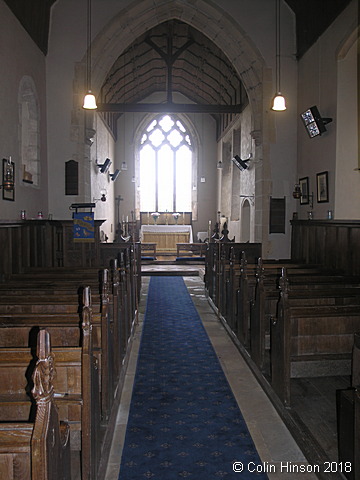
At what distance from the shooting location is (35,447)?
1.24 meters

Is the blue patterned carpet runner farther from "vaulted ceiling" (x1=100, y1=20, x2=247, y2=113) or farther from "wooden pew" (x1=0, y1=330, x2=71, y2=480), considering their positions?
"vaulted ceiling" (x1=100, y1=20, x2=247, y2=113)

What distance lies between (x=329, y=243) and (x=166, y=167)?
11896mm

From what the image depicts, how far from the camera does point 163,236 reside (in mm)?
16609

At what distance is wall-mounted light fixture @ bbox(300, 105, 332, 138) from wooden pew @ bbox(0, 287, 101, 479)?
20.1ft

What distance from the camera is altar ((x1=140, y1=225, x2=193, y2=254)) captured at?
16.6 m

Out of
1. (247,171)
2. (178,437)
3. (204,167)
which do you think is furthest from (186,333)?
(204,167)

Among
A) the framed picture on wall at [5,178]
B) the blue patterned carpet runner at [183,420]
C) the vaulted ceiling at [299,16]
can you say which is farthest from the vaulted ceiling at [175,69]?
the blue patterned carpet runner at [183,420]

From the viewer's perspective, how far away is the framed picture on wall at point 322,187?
7.25 metres

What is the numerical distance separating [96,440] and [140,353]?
2.25 metres

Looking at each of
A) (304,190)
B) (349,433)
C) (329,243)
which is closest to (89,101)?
(304,190)

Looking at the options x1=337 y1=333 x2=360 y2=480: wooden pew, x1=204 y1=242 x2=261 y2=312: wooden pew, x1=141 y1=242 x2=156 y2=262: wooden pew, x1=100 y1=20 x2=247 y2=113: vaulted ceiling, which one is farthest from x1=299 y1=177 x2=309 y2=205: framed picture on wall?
x1=337 y1=333 x2=360 y2=480: wooden pew

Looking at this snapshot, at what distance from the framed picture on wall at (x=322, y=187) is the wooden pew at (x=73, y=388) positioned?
19.4 ft

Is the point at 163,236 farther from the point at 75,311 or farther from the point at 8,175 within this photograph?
the point at 75,311

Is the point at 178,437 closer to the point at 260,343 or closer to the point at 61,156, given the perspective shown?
the point at 260,343
